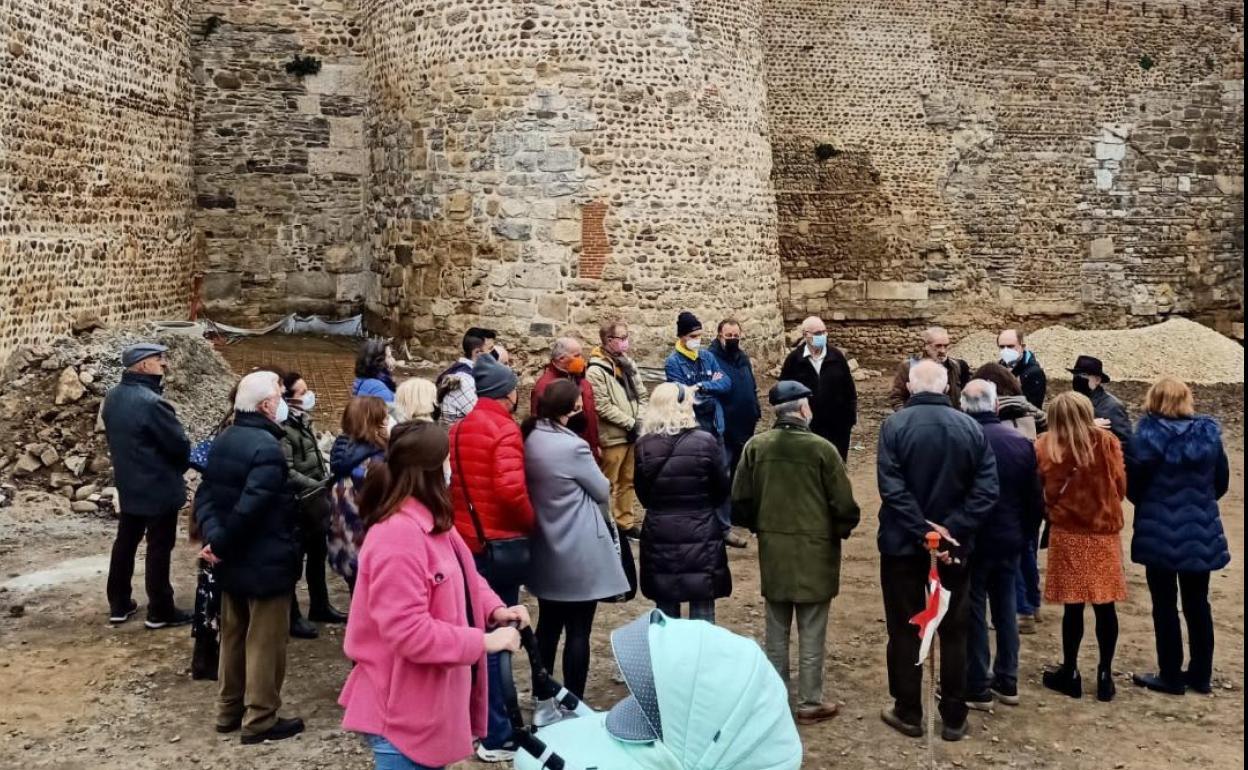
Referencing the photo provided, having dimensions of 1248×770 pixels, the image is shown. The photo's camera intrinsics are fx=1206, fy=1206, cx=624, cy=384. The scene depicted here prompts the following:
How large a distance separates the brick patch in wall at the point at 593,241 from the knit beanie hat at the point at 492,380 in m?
7.98

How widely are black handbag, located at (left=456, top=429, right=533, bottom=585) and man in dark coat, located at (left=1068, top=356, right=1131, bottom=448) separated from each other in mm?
3345

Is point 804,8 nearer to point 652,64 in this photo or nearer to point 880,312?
point 880,312

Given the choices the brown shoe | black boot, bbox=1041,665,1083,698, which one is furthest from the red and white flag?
black boot, bbox=1041,665,1083,698

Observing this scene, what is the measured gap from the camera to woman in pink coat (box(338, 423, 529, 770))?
3.66m

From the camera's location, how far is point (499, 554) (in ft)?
17.2

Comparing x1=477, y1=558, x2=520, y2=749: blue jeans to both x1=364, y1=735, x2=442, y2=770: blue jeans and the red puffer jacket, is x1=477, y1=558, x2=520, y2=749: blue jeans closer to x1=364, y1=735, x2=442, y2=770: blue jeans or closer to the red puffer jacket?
the red puffer jacket

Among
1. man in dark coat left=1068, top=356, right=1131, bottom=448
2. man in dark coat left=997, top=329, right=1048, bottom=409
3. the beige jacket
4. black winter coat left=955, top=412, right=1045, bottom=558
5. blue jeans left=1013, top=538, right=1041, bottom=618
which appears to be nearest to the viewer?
black winter coat left=955, top=412, right=1045, bottom=558

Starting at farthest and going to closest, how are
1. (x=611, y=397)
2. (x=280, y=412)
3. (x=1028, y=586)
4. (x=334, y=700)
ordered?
(x=611, y=397), (x=1028, y=586), (x=334, y=700), (x=280, y=412)

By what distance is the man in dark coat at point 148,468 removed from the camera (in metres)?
6.55

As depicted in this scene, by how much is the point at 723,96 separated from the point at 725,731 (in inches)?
439

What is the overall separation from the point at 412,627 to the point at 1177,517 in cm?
415

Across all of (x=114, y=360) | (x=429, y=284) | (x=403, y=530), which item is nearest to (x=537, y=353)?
(x=429, y=284)

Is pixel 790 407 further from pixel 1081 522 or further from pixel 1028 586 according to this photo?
pixel 1028 586

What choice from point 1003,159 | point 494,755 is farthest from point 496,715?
point 1003,159
